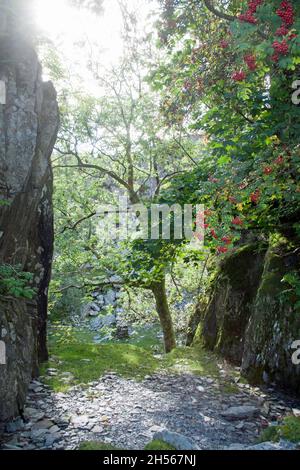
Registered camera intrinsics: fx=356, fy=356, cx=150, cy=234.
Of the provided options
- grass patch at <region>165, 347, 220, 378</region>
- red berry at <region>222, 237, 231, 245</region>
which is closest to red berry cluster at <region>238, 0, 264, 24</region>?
red berry at <region>222, 237, 231, 245</region>

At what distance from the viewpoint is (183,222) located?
41.1ft

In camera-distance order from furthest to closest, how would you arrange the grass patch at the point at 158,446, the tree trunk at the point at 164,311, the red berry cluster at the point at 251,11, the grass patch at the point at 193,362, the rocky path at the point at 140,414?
the tree trunk at the point at 164,311, the grass patch at the point at 193,362, the rocky path at the point at 140,414, the grass patch at the point at 158,446, the red berry cluster at the point at 251,11

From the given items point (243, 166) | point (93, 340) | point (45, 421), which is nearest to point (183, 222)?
point (243, 166)

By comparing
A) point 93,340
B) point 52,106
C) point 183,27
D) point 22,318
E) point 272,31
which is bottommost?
point 93,340

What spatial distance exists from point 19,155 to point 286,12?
251 inches

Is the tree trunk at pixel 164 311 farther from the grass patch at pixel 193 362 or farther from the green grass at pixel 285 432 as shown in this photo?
the green grass at pixel 285 432

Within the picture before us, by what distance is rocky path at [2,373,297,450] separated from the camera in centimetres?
630

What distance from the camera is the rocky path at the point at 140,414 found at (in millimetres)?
6301

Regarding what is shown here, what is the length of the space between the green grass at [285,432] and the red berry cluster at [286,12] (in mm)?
6113

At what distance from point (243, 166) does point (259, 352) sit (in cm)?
527

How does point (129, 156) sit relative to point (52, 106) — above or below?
above

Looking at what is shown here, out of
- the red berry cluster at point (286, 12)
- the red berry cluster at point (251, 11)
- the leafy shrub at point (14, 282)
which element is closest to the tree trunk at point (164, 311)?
the leafy shrub at point (14, 282)

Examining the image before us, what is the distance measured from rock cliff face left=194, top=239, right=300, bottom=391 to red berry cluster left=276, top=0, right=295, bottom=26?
18.6 ft

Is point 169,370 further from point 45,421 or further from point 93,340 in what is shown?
point 93,340
